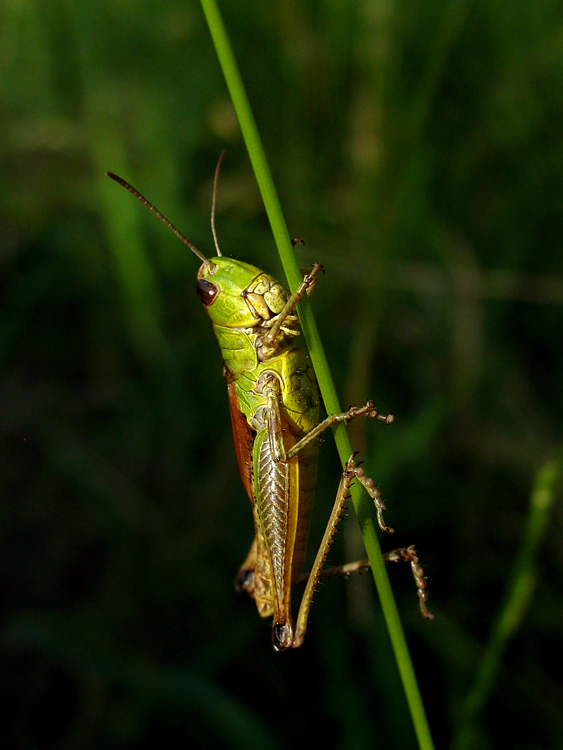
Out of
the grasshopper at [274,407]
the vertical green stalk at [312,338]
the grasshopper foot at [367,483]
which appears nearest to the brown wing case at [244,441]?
the grasshopper at [274,407]

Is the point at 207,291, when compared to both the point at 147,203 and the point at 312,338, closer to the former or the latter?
the point at 147,203

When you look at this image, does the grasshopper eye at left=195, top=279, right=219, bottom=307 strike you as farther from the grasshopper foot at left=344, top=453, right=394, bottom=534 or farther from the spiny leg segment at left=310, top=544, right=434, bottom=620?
the spiny leg segment at left=310, top=544, right=434, bottom=620

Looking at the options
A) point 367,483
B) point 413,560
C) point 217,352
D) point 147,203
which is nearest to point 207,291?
point 147,203

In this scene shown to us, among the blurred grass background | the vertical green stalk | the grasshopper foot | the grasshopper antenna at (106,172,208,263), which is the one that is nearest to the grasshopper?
the grasshopper antenna at (106,172,208,263)

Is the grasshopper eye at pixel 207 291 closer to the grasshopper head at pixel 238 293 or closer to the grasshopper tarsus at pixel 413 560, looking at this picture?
the grasshopper head at pixel 238 293

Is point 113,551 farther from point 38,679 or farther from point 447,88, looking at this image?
point 447,88

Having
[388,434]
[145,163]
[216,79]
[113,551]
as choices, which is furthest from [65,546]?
[216,79]

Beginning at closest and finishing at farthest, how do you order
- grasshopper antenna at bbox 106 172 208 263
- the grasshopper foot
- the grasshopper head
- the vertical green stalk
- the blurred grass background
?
the vertical green stalk
grasshopper antenna at bbox 106 172 208 263
the grasshopper foot
the grasshopper head
the blurred grass background
